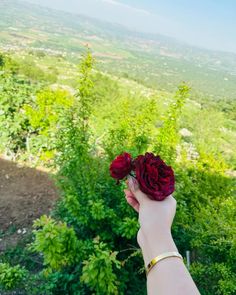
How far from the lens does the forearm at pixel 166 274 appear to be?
773mm

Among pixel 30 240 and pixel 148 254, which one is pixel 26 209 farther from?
pixel 148 254

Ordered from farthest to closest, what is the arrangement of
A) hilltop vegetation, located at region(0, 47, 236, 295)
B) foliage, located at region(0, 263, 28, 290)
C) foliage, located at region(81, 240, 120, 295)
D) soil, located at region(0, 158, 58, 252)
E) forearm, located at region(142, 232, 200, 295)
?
soil, located at region(0, 158, 58, 252)
foliage, located at region(0, 263, 28, 290)
hilltop vegetation, located at region(0, 47, 236, 295)
foliage, located at region(81, 240, 120, 295)
forearm, located at region(142, 232, 200, 295)

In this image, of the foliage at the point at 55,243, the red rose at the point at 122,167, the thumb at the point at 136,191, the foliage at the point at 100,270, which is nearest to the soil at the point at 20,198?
the foliage at the point at 55,243

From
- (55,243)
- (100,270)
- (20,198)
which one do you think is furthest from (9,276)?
(20,198)

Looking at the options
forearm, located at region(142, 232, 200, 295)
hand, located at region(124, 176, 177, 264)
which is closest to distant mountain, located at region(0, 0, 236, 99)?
hand, located at region(124, 176, 177, 264)

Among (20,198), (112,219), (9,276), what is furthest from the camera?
(20,198)

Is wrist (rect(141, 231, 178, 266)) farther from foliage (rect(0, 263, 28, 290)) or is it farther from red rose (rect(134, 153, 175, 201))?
foliage (rect(0, 263, 28, 290))

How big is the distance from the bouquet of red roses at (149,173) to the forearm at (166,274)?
14 cm

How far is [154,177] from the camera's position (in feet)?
3.49

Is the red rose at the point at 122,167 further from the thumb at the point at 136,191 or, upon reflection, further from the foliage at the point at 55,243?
the foliage at the point at 55,243

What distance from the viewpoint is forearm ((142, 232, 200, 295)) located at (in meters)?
0.77

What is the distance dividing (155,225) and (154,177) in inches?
7.5

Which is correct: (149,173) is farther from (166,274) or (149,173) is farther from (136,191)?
(166,274)

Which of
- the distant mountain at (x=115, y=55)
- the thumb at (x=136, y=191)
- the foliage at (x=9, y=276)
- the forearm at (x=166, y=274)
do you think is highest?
the thumb at (x=136, y=191)
